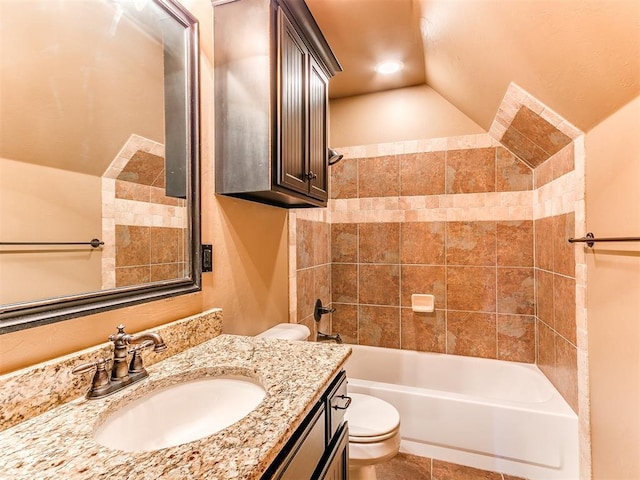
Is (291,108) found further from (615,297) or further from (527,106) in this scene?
(615,297)

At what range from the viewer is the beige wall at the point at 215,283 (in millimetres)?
792

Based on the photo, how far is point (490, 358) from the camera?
2502 mm

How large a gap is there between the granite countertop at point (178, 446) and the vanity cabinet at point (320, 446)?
8cm

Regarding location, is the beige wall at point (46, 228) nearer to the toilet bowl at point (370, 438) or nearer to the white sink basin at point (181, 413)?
the white sink basin at point (181, 413)

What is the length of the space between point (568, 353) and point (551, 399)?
0.33 m

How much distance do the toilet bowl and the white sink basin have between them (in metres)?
0.82

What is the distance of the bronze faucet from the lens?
2.62 ft

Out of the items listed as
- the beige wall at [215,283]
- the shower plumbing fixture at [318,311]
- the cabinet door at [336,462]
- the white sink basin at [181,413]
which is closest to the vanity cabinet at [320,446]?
the cabinet door at [336,462]

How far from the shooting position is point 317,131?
1741 millimetres

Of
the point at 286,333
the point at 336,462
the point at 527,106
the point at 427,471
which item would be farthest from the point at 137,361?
the point at 527,106

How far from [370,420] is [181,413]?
1.07 metres

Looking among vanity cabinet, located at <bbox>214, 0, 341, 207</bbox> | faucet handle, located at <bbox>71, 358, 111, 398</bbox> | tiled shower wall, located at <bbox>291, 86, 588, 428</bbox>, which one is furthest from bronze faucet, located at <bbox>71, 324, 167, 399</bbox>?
tiled shower wall, located at <bbox>291, 86, 588, 428</bbox>

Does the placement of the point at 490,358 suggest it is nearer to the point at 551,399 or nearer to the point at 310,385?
the point at 551,399

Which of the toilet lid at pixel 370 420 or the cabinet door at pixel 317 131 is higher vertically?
the cabinet door at pixel 317 131
